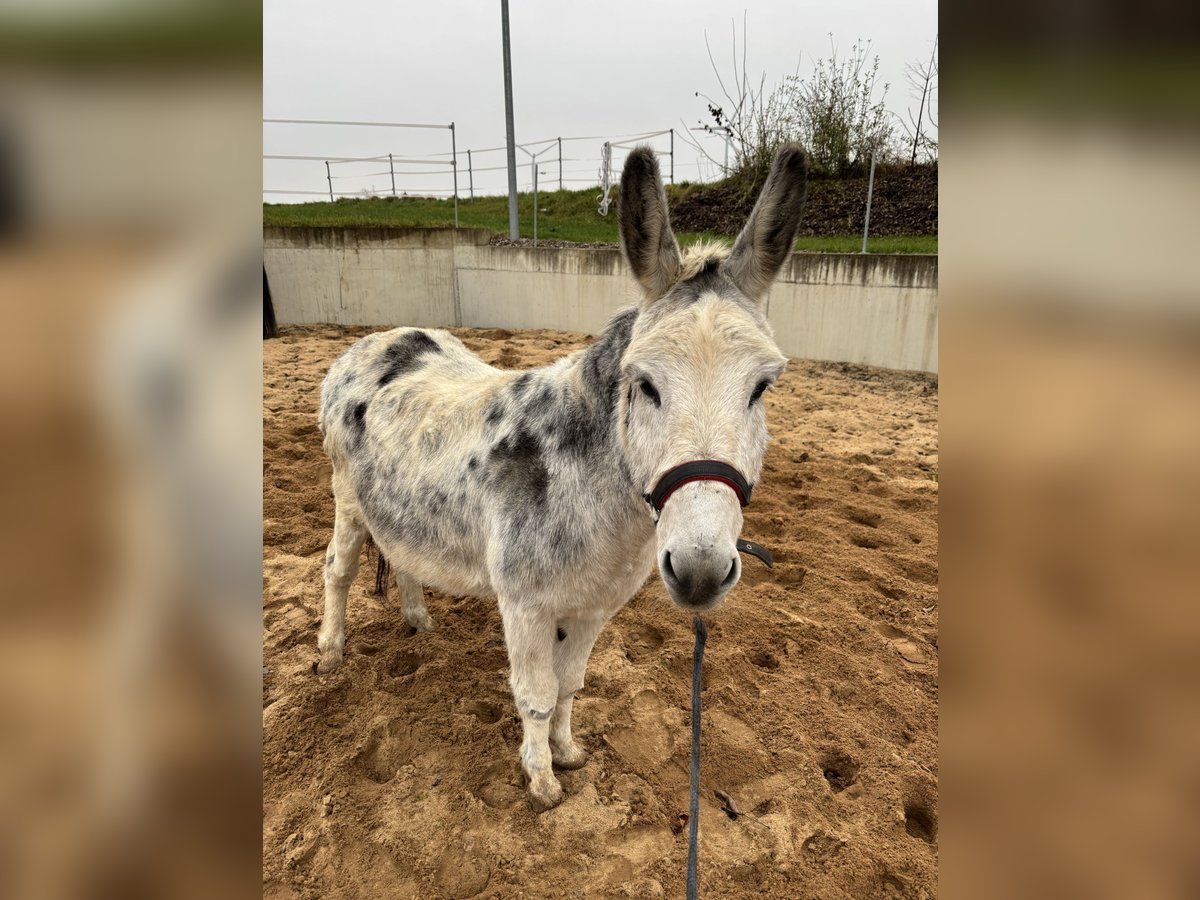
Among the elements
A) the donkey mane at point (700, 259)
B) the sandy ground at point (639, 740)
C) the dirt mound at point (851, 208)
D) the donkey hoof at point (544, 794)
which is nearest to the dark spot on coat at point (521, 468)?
the donkey mane at point (700, 259)

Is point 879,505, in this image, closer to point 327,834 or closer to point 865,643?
point 865,643

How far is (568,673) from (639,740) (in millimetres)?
582

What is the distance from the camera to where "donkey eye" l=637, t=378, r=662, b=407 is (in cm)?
193

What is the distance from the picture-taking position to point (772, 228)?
2.24 metres

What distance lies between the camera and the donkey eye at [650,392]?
1927 millimetres

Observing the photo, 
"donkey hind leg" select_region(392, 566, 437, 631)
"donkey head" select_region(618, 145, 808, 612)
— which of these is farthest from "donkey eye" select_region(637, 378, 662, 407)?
"donkey hind leg" select_region(392, 566, 437, 631)

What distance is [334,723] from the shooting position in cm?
330

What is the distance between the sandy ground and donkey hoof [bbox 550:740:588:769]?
71mm

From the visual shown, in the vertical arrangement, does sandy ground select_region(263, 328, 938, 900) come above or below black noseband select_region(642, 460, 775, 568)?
below

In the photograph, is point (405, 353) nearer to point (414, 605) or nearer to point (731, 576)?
point (414, 605)
